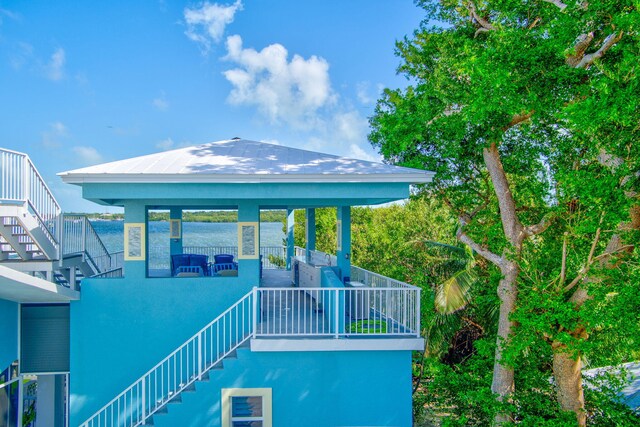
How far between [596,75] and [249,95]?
64.3 metres

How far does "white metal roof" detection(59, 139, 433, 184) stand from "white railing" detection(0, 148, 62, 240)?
56 cm

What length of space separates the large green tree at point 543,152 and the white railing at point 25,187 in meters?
7.39

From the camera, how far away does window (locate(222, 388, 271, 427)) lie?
863 centimetres

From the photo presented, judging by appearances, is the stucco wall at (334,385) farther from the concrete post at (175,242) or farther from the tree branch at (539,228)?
the concrete post at (175,242)

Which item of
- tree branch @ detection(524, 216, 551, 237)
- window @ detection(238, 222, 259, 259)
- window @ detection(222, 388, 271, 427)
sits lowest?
window @ detection(222, 388, 271, 427)

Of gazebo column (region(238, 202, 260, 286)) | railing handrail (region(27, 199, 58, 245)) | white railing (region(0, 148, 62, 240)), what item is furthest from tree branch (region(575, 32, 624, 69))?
railing handrail (region(27, 199, 58, 245))

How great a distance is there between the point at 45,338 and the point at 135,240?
307 cm

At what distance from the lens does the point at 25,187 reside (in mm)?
7984

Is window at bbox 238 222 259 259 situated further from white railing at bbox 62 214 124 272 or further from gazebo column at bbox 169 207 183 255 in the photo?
gazebo column at bbox 169 207 183 255

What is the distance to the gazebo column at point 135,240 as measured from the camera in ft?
32.2

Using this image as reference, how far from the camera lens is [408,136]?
10398 mm

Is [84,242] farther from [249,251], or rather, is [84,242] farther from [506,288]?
[506,288]

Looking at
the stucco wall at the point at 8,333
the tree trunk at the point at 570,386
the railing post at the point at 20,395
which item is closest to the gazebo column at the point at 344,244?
the tree trunk at the point at 570,386

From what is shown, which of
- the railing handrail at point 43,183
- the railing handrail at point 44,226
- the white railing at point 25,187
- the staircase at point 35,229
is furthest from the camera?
the railing handrail at point 44,226
